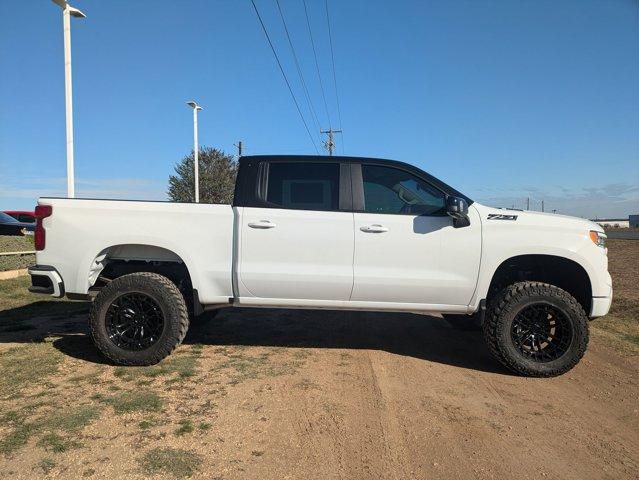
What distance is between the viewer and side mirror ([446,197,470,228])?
4.38m

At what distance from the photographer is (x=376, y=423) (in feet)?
11.3

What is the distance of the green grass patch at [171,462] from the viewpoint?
2.77m

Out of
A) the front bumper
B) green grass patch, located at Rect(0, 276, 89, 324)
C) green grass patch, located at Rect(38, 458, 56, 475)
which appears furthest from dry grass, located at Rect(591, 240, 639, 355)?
green grass patch, located at Rect(0, 276, 89, 324)

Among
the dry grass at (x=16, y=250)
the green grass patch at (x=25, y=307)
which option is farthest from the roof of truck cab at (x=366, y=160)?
the dry grass at (x=16, y=250)

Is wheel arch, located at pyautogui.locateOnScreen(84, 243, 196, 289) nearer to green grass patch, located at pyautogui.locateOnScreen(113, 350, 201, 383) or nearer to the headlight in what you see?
green grass patch, located at pyautogui.locateOnScreen(113, 350, 201, 383)

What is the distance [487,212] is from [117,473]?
3.81 metres

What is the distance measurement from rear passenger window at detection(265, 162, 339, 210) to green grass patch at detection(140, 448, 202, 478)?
249 cm

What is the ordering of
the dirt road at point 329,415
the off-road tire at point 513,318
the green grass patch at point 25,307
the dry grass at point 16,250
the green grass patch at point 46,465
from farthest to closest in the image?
the dry grass at point 16,250 < the green grass patch at point 25,307 < the off-road tire at point 513,318 < the dirt road at point 329,415 < the green grass patch at point 46,465

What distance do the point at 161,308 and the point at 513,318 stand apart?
3403 mm

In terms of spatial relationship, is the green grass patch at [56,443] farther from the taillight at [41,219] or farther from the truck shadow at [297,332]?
the taillight at [41,219]

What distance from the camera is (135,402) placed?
3715 mm

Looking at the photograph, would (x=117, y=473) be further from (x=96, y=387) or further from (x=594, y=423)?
(x=594, y=423)

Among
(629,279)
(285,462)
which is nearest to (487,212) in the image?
(285,462)

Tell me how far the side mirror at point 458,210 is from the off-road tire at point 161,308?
108 inches
